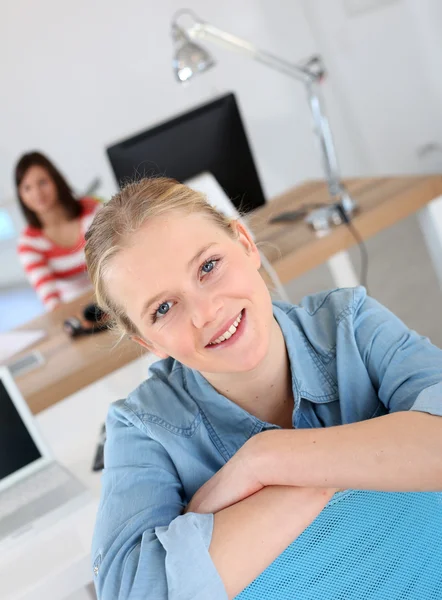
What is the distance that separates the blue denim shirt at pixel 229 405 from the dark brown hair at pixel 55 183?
7.28 ft

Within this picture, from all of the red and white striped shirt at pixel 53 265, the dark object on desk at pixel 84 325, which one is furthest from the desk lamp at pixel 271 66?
the red and white striped shirt at pixel 53 265

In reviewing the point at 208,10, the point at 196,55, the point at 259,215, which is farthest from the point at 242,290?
the point at 208,10

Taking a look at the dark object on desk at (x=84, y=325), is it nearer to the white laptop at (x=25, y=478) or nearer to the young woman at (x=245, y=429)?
the white laptop at (x=25, y=478)

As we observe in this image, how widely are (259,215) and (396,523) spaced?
2.12 metres

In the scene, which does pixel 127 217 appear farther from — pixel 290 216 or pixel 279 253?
pixel 290 216

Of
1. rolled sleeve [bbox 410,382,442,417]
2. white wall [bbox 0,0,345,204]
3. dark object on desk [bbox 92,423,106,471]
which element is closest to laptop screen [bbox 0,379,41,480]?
dark object on desk [bbox 92,423,106,471]

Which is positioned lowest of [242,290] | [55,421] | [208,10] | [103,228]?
[55,421]

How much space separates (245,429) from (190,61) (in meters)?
1.63

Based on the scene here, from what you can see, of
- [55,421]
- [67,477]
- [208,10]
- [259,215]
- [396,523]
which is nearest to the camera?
[396,523]

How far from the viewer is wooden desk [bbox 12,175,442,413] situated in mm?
1983

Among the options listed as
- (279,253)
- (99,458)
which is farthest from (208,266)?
(279,253)

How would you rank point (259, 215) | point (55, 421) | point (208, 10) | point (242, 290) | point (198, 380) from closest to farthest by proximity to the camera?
point (242, 290)
point (198, 380)
point (55, 421)
point (259, 215)
point (208, 10)

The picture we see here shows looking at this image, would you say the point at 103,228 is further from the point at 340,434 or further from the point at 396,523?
the point at 396,523

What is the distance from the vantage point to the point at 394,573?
716 millimetres
